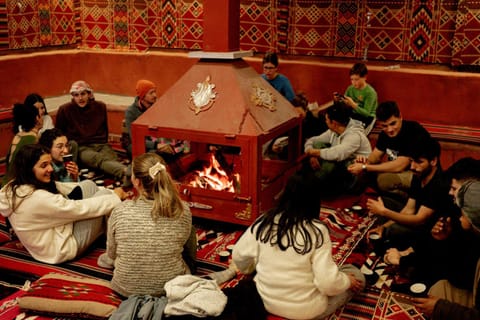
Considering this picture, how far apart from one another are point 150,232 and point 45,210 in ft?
3.26

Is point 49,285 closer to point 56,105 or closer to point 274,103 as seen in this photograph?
point 274,103

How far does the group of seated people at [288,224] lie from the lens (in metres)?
2.86

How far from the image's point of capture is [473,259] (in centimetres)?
305

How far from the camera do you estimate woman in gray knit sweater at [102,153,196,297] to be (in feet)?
10.3

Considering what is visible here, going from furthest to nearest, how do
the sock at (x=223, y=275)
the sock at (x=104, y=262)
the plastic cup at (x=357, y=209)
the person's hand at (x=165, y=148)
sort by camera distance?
the person's hand at (x=165, y=148) → the plastic cup at (x=357, y=209) → the sock at (x=104, y=262) → the sock at (x=223, y=275)

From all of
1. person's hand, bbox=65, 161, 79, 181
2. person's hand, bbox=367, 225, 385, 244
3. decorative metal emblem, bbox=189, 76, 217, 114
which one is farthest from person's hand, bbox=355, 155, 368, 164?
person's hand, bbox=65, 161, 79, 181

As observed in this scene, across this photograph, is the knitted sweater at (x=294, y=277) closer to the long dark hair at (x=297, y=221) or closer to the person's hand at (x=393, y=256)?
the long dark hair at (x=297, y=221)

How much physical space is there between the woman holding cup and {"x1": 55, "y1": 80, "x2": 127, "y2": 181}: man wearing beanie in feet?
3.89

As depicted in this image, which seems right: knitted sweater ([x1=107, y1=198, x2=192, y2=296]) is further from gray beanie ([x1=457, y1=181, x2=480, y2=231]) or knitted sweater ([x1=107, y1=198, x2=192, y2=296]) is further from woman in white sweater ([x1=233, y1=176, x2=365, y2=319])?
gray beanie ([x1=457, y1=181, x2=480, y2=231])

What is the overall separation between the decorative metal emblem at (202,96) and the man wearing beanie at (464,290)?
2.32 meters

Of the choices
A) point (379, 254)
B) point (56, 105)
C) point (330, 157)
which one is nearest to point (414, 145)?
point (379, 254)

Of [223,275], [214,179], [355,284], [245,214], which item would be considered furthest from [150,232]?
[214,179]

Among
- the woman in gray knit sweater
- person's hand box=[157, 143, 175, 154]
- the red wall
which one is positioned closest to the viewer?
the woman in gray knit sweater

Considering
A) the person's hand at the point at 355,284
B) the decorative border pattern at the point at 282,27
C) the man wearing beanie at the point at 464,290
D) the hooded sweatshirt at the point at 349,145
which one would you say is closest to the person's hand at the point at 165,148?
the hooded sweatshirt at the point at 349,145
